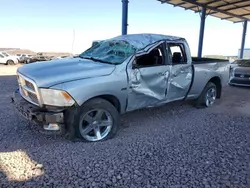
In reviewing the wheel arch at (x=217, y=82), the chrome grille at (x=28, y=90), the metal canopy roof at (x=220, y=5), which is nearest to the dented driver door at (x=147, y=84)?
the chrome grille at (x=28, y=90)

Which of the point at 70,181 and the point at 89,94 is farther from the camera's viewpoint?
the point at 89,94

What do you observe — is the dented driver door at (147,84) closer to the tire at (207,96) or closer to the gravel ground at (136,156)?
the gravel ground at (136,156)

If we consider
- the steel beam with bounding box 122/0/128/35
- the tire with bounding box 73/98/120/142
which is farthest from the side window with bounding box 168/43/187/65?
the steel beam with bounding box 122/0/128/35

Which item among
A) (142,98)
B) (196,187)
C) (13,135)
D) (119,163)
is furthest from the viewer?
(142,98)

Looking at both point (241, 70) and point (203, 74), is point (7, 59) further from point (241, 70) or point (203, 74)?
point (203, 74)

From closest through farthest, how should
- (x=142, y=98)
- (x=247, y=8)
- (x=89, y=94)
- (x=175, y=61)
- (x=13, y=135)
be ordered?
(x=89, y=94) → (x=13, y=135) → (x=142, y=98) → (x=175, y=61) → (x=247, y=8)

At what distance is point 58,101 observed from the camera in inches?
127

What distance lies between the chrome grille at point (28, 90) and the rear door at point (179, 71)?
9.11 ft

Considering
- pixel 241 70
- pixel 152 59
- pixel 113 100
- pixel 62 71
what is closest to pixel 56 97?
pixel 62 71

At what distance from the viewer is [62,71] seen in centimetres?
343

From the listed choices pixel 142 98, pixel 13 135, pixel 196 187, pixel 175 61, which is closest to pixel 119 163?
pixel 196 187

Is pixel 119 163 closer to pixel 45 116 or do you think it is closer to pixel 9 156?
pixel 45 116

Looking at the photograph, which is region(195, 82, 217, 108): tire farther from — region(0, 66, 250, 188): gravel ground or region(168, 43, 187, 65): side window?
region(168, 43, 187, 65): side window

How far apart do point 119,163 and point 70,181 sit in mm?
747
